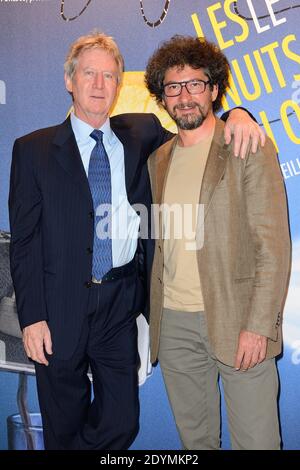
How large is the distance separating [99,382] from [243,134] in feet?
3.93

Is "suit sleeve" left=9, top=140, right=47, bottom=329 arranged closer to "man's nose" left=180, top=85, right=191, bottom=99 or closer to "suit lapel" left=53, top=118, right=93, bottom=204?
"suit lapel" left=53, top=118, right=93, bottom=204

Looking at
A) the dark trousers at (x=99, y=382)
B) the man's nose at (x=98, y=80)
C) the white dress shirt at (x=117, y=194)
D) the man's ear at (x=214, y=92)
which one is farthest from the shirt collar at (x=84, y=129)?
the dark trousers at (x=99, y=382)

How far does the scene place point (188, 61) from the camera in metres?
2.13

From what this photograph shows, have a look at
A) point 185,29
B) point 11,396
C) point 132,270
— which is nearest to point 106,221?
point 132,270

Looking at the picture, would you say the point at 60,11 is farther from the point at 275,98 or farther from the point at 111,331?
the point at 111,331

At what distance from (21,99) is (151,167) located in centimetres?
84

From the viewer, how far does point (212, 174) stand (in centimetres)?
196

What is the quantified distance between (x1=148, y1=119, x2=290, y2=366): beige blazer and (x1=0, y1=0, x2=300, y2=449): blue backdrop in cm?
57

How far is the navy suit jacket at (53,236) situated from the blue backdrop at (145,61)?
611 mm

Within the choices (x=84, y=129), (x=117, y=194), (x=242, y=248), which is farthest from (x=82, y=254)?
(x=242, y=248)

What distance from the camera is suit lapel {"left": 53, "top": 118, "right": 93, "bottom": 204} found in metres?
2.07

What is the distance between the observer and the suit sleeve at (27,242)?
2.06 m

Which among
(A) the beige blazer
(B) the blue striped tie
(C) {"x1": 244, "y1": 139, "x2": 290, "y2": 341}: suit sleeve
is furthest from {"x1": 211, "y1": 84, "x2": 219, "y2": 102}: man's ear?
(B) the blue striped tie

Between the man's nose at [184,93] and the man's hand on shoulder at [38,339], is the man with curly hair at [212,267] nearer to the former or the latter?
the man's nose at [184,93]
